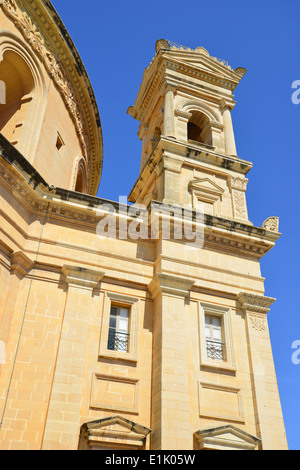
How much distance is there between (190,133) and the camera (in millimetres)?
25641

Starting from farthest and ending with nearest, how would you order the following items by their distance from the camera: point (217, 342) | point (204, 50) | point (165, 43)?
point (204, 50), point (165, 43), point (217, 342)

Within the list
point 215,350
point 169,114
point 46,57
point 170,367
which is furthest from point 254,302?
point 46,57

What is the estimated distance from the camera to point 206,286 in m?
16.3

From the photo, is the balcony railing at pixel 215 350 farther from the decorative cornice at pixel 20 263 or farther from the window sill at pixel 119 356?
the decorative cornice at pixel 20 263

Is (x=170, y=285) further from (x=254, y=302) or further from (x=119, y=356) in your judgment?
(x=254, y=302)

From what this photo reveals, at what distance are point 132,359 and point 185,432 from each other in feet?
8.74

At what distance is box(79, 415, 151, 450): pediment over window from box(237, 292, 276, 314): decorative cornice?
18.7 feet

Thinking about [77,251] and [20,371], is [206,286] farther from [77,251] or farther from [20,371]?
[20,371]

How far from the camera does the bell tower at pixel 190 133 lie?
1952 centimetres

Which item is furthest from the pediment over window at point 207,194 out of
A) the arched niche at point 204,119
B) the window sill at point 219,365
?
the window sill at point 219,365

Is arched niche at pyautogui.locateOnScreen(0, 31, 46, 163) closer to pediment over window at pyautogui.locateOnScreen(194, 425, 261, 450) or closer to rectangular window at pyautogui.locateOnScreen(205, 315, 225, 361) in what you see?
rectangular window at pyautogui.locateOnScreen(205, 315, 225, 361)

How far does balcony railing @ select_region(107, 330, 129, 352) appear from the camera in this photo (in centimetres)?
1460

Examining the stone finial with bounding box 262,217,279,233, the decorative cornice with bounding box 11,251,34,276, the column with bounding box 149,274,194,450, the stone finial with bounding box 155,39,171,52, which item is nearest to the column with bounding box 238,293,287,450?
the column with bounding box 149,274,194,450
